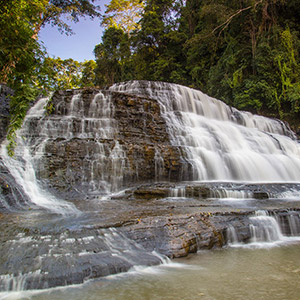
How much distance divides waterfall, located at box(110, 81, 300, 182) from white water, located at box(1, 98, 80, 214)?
4.59 meters

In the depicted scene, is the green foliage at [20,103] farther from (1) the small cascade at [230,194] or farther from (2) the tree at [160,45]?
(2) the tree at [160,45]

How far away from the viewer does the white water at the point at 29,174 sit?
5.49 m

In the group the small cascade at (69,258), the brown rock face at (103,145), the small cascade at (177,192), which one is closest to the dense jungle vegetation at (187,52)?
the brown rock face at (103,145)

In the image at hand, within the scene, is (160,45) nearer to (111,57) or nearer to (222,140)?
(111,57)

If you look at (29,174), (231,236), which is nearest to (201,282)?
(231,236)

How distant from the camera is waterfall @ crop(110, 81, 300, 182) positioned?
9.02m

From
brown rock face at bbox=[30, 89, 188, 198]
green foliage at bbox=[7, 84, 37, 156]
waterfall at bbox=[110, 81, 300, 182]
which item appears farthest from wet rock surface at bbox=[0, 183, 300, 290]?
green foliage at bbox=[7, 84, 37, 156]

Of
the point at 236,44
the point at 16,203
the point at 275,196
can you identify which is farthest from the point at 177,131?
the point at 236,44

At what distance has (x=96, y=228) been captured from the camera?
359 centimetres

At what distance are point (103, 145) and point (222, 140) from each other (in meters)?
5.30

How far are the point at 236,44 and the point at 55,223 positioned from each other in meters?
18.8

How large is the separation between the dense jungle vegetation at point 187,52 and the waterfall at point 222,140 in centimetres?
314

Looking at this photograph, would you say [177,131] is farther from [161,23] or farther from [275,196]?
[161,23]

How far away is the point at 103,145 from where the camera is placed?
7957mm
